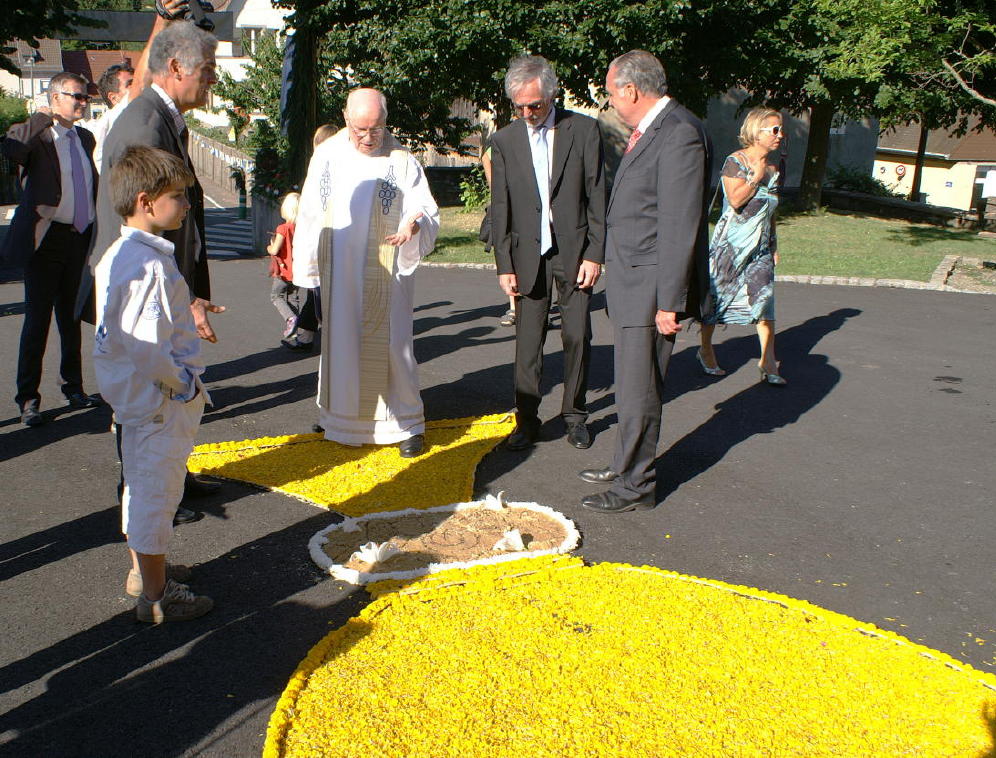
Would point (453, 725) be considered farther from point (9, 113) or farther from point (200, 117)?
point (200, 117)

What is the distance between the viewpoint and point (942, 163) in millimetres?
51250

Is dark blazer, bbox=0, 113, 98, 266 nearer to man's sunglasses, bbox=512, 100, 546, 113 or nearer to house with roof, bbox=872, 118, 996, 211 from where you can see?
man's sunglasses, bbox=512, 100, 546, 113

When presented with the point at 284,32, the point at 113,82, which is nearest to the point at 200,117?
the point at 284,32

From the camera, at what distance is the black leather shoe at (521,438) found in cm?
573

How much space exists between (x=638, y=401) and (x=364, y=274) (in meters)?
1.92

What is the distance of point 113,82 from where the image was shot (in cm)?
717

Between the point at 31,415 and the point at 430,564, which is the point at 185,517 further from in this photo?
the point at 31,415

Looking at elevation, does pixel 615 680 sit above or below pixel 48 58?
below

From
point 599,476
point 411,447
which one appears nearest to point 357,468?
point 411,447

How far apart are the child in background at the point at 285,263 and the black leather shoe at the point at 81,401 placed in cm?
229

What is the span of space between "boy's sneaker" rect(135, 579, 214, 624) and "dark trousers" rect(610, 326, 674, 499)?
7.24 feet

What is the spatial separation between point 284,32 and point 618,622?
19235 millimetres

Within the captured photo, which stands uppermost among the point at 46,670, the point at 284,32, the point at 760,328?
the point at 284,32

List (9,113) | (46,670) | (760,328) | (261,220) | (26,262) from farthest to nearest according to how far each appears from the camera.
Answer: (9,113) < (261,220) < (760,328) < (26,262) < (46,670)
